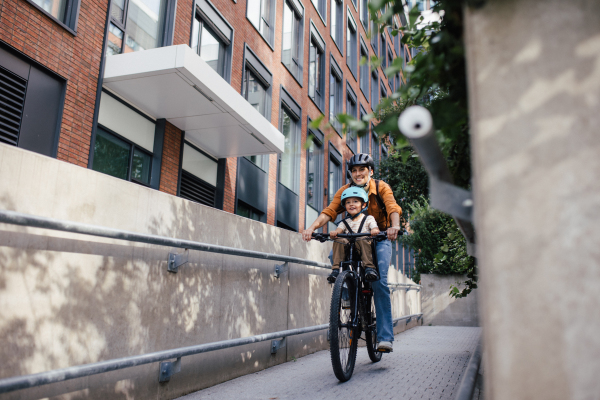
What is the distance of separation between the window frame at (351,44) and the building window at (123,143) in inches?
693

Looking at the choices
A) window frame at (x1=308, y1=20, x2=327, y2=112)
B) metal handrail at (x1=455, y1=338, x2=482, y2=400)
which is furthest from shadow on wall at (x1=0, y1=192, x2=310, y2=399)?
window frame at (x1=308, y1=20, x2=327, y2=112)

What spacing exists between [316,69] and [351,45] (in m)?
6.46

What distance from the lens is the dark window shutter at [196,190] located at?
12.2m

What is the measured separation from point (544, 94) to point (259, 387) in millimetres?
3526

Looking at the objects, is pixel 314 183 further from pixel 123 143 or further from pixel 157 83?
pixel 157 83

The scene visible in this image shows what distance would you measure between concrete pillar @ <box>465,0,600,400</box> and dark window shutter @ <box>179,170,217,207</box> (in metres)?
11.2

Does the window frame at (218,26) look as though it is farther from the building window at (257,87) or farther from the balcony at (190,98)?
the balcony at (190,98)

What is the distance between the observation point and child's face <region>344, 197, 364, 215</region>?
4895 millimetres

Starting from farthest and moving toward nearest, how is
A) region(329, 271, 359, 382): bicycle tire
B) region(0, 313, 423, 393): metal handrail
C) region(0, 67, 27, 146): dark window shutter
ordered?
region(0, 67, 27, 146): dark window shutter
region(329, 271, 359, 382): bicycle tire
region(0, 313, 423, 393): metal handrail

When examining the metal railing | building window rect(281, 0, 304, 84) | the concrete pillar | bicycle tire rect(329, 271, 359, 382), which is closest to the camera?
the concrete pillar

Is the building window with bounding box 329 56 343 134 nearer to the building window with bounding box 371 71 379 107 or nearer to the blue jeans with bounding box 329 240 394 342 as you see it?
the building window with bounding box 371 71 379 107

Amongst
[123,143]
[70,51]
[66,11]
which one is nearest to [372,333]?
[123,143]

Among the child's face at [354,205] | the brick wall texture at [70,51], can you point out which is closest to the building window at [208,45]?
the brick wall texture at [70,51]

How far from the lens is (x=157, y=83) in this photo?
9.56 metres
